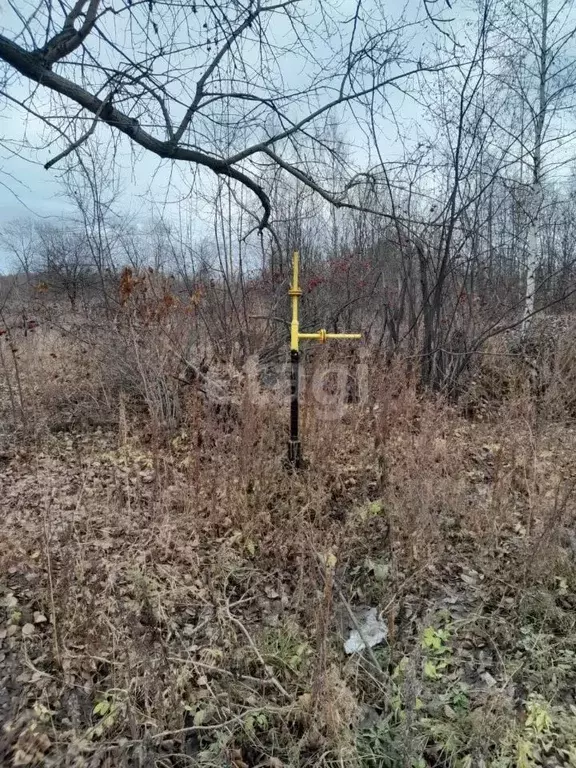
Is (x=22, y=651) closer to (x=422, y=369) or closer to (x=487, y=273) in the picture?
(x=422, y=369)

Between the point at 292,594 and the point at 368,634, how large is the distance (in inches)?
17.4

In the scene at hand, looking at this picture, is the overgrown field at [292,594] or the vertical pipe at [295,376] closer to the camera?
the overgrown field at [292,594]

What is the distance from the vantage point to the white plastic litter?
5.98ft

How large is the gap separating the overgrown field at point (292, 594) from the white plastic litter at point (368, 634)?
36mm

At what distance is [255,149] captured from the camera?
2930 mm

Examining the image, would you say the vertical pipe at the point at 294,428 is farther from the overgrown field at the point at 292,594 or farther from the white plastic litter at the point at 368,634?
the white plastic litter at the point at 368,634

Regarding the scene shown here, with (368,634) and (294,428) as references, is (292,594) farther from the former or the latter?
(294,428)

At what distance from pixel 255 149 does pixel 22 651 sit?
3077mm

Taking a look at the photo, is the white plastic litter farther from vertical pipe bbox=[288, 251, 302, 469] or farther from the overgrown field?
vertical pipe bbox=[288, 251, 302, 469]

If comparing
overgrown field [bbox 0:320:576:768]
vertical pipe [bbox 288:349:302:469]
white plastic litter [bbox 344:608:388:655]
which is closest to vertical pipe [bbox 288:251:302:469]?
vertical pipe [bbox 288:349:302:469]

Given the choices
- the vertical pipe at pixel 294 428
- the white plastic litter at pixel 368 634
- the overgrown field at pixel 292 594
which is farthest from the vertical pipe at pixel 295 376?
the white plastic litter at pixel 368 634

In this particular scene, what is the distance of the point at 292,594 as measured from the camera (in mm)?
2207

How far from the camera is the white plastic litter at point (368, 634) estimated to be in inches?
71.7

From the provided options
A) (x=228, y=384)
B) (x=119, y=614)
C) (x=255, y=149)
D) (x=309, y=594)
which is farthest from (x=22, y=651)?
(x=255, y=149)
